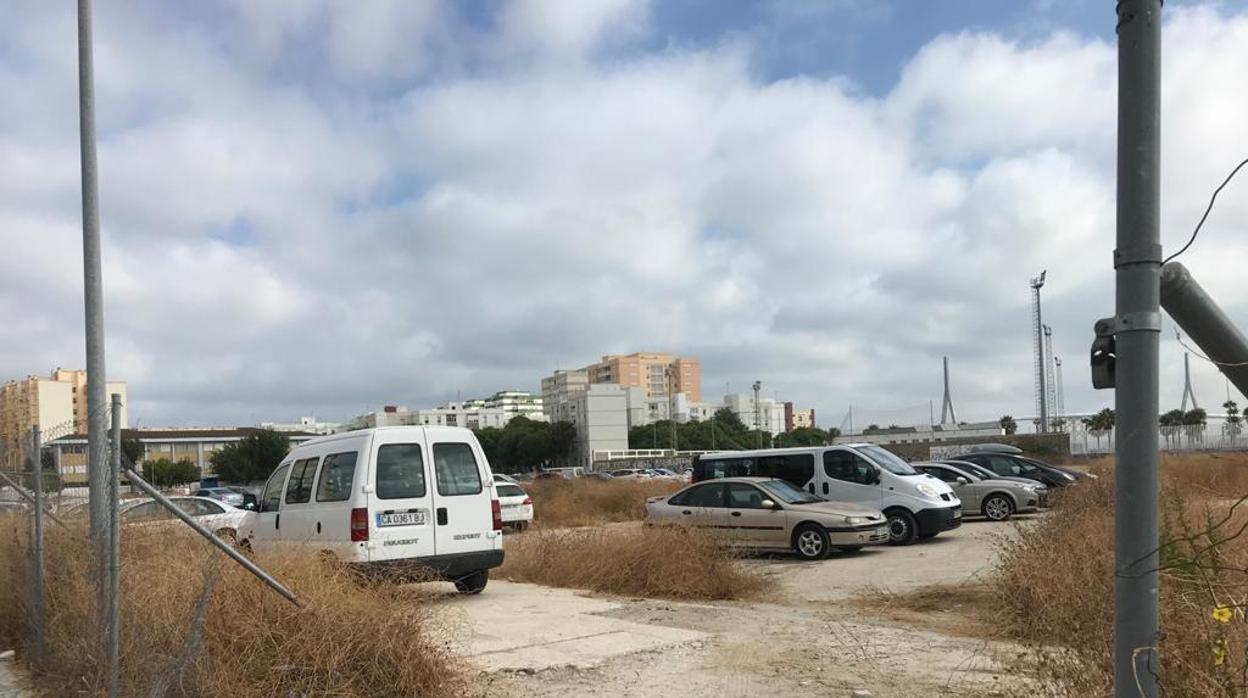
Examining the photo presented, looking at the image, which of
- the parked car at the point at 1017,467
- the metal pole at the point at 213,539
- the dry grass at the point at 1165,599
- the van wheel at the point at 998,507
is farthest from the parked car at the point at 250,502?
the parked car at the point at 1017,467

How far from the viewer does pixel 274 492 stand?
40.0 feet

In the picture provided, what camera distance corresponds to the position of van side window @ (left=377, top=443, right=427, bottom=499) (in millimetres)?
10547

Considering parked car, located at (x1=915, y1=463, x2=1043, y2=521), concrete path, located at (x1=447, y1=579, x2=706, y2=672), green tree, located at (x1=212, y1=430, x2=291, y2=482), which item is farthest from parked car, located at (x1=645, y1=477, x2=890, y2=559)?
green tree, located at (x1=212, y1=430, x2=291, y2=482)

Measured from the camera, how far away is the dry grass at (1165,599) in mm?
3832

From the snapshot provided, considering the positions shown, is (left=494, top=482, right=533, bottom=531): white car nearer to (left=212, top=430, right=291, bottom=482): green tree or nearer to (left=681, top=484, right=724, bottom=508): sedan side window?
(left=681, top=484, right=724, bottom=508): sedan side window

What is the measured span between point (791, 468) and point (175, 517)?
13160 mm

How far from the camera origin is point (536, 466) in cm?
11750

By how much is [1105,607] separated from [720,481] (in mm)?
11548

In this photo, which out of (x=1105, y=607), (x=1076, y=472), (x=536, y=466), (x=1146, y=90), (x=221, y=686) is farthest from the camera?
(x=536, y=466)

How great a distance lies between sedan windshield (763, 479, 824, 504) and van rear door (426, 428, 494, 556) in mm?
6175

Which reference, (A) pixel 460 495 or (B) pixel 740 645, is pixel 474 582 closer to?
(A) pixel 460 495

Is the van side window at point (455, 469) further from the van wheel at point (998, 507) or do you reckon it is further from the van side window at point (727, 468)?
the van wheel at point (998, 507)

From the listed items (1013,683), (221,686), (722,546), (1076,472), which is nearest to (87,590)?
(221,686)

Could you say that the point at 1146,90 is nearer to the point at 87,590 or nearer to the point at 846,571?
the point at 87,590
